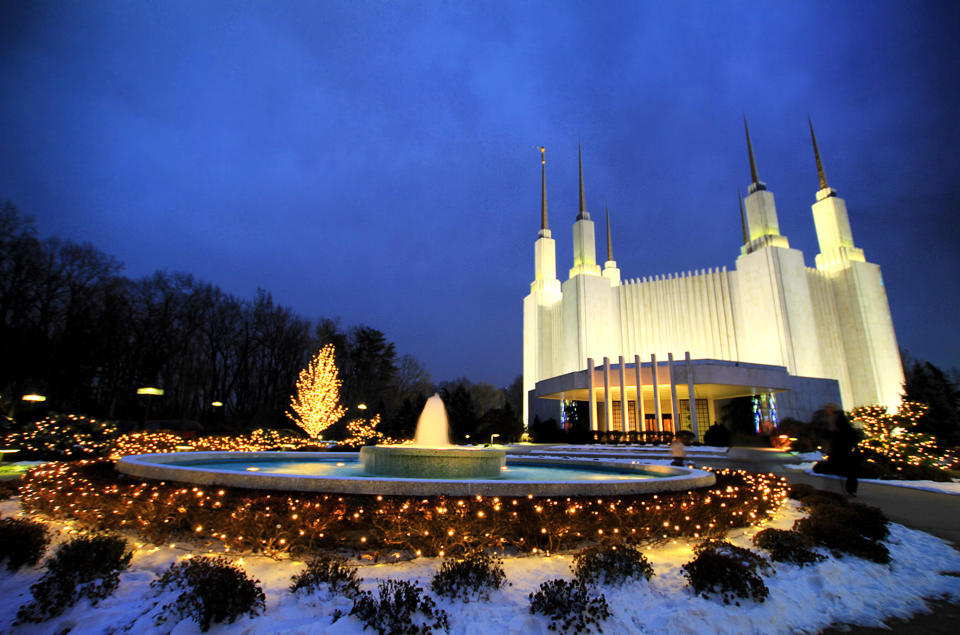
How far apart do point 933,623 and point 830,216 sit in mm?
47201

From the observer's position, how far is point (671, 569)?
4.96 metres

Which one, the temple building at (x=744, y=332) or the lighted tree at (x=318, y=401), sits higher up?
the temple building at (x=744, y=332)

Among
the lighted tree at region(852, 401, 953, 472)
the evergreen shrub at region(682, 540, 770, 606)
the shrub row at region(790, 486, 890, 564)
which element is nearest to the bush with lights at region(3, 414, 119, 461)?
the evergreen shrub at region(682, 540, 770, 606)

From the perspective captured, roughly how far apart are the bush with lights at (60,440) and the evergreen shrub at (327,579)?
16.2 m

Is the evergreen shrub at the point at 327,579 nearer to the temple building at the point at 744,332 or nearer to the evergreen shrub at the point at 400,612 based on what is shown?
the evergreen shrub at the point at 400,612

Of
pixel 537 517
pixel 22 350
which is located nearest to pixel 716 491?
pixel 537 517

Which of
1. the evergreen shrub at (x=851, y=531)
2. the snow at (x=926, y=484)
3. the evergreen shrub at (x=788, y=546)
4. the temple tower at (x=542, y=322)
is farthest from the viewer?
the temple tower at (x=542, y=322)

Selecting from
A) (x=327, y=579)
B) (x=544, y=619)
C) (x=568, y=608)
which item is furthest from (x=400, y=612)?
(x=568, y=608)

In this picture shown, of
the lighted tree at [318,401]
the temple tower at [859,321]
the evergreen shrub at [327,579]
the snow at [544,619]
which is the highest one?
the temple tower at [859,321]

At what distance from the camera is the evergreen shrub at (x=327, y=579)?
160 inches

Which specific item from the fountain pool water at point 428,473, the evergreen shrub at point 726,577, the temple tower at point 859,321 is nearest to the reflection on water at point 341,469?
→ the fountain pool water at point 428,473

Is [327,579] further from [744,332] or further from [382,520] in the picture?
[744,332]

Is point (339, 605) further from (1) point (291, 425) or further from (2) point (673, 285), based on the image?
(2) point (673, 285)

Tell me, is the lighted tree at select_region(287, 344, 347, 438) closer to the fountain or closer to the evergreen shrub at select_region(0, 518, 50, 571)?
Result: the fountain
